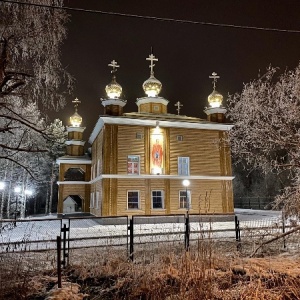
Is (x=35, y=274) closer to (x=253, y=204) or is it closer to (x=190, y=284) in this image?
(x=190, y=284)

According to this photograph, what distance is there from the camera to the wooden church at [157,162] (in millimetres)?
21703

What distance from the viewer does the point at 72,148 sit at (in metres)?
32.0

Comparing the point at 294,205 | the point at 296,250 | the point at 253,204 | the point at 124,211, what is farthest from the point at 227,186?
the point at 253,204

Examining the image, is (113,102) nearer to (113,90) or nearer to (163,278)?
(113,90)

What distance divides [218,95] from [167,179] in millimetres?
10048

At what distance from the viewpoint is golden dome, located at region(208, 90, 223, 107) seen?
27178mm

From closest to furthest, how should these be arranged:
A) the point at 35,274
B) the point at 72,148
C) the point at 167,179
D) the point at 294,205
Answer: the point at 35,274, the point at 294,205, the point at 167,179, the point at 72,148

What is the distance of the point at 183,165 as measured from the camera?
23500 millimetres

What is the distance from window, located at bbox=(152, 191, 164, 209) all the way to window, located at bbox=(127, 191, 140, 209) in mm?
1247

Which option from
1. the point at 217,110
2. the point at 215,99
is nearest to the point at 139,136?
the point at 217,110

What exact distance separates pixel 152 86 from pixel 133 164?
808 cm

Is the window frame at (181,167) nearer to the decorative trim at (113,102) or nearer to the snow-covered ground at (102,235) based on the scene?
the snow-covered ground at (102,235)

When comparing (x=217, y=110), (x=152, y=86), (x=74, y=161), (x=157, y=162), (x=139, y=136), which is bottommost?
(x=157, y=162)

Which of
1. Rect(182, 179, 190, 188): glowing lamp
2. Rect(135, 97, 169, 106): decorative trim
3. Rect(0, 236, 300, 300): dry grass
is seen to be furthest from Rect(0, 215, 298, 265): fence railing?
Rect(135, 97, 169, 106): decorative trim
